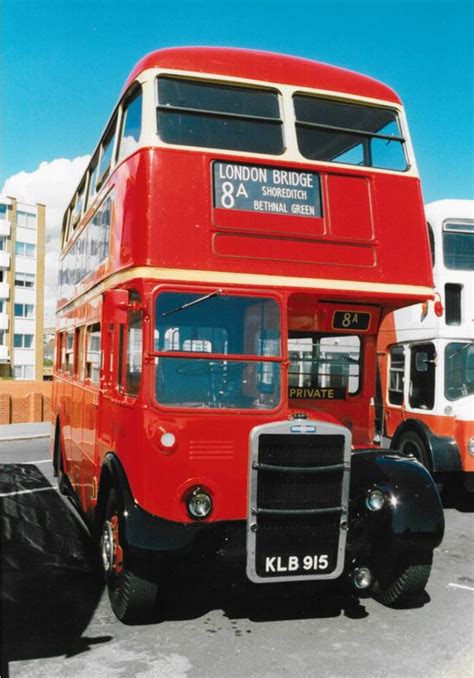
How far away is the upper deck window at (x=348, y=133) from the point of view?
19.0 feet

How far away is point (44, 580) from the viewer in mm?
6172

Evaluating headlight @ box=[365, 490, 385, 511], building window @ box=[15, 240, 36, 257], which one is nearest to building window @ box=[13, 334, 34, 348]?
building window @ box=[15, 240, 36, 257]

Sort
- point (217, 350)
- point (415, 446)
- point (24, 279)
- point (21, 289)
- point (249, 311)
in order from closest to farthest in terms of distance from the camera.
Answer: point (217, 350)
point (249, 311)
point (415, 446)
point (21, 289)
point (24, 279)

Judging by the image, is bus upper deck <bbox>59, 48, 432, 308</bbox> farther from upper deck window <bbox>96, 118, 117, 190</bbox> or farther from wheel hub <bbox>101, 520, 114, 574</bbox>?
wheel hub <bbox>101, 520, 114, 574</bbox>

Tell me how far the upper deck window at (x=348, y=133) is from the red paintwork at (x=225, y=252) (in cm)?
15

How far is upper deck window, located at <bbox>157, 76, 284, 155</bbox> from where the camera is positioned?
5332 millimetres

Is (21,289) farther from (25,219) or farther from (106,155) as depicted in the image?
(106,155)

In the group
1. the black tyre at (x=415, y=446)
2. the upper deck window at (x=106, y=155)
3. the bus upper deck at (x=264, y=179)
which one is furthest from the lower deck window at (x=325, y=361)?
the black tyre at (x=415, y=446)

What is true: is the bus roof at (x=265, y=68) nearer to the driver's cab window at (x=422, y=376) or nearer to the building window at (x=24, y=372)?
the driver's cab window at (x=422, y=376)

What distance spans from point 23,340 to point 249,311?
183 feet

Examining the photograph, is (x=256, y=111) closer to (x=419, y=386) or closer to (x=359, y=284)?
(x=359, y=284)

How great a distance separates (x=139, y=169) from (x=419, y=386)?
21.1ft

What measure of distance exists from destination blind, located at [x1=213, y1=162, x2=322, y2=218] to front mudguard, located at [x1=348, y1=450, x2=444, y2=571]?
7.13 feet

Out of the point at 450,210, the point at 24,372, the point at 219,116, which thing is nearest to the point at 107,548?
the point at 219,116
